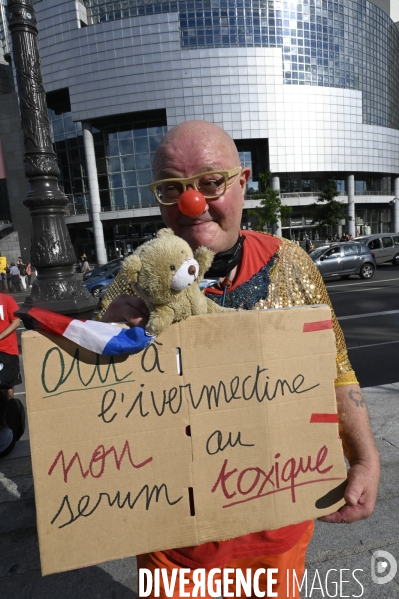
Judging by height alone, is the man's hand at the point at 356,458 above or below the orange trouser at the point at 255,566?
above

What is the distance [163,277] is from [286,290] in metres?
0.70

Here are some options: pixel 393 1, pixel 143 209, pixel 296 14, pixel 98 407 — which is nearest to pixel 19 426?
pixel 98 407

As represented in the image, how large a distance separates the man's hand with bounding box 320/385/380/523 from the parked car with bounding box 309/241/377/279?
48.8 feet

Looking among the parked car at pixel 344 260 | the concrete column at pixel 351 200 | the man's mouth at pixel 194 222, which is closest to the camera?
the man's mouth at pixel 194 222

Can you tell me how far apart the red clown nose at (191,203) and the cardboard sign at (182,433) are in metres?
0.38

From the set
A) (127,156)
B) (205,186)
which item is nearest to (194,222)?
(205,186)

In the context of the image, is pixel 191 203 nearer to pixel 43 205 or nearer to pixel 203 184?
pixel 203 184

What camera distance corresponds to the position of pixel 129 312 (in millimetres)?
1119

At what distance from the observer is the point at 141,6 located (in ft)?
115

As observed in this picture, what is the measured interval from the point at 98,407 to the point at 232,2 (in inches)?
1686

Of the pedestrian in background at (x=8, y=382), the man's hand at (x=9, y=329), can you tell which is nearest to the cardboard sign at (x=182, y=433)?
the pedestrian in background at (x=8, y=382)

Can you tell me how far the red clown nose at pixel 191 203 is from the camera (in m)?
1.27

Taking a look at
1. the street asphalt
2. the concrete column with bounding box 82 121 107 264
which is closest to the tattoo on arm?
the street asphalt

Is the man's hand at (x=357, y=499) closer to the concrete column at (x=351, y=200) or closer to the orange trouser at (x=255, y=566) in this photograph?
the orange trouser at (x=255, y=566)
